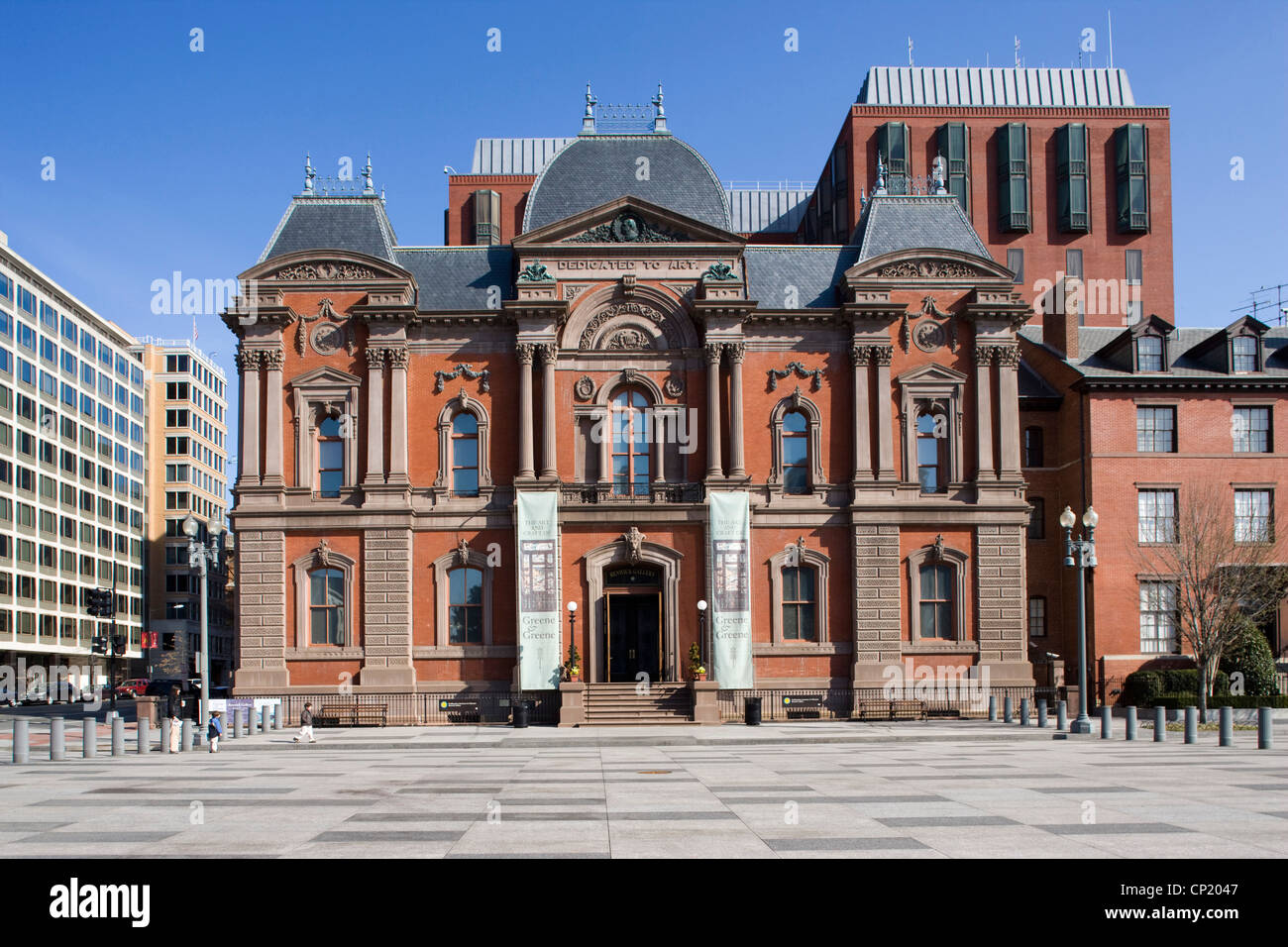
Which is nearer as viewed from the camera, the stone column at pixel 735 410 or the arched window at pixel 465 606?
the arched window at pixel 465 606

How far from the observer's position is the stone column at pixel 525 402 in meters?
44.2

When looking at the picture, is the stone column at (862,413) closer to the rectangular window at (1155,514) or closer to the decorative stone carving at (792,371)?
the decorative stone carving at (792,371)

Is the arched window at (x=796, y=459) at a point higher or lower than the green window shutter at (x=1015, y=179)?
lower

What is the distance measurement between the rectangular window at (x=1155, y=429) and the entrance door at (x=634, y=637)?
20.3 metres

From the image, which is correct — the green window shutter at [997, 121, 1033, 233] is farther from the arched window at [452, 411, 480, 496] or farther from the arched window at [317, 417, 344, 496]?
the arched window at [317, 417, 344, 496]

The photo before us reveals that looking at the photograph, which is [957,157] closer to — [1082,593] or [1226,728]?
[1082,593]

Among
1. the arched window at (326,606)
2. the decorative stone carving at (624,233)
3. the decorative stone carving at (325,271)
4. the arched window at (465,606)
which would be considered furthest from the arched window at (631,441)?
the arched window at (326,606)

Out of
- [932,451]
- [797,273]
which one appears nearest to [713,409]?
[797,273]

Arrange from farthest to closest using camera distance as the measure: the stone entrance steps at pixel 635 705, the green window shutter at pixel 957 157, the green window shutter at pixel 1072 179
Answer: the green window shutter at pixel 957 157 → the green window shutter at pixel 1072 179 → the stone entrance steps at pixel 635 705

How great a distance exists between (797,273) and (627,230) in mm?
6672

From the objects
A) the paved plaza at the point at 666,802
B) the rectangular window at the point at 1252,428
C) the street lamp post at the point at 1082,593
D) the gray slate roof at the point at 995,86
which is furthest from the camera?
the gray slate roof at the point at 995,86

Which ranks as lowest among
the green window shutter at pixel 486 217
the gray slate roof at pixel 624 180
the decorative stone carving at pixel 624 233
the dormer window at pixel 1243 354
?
the dormer window at pixel 1243 354

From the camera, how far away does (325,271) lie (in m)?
45.0
